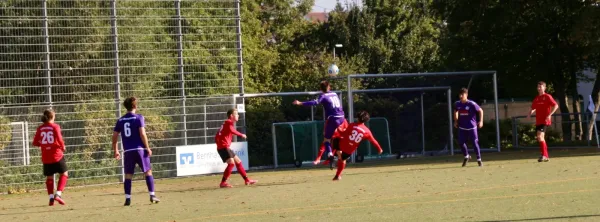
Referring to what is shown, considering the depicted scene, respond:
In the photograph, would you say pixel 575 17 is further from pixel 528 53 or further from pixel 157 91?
pixel 157 91

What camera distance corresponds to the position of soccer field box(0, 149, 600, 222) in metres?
12.4

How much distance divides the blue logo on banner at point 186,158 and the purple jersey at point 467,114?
21.8ft

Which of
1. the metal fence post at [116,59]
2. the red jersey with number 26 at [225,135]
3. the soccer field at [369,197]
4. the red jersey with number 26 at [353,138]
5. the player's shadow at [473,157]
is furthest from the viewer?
the player's shadow at [473,157]

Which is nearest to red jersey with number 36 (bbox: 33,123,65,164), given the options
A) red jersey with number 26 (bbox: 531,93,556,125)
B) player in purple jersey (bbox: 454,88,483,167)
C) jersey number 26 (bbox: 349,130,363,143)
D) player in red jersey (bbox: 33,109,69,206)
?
player in red jersey (bbox: 33,109,69,206)

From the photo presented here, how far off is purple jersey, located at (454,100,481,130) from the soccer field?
110cm

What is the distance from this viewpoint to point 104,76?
2359cm

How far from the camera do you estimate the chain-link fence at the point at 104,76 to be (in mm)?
22406

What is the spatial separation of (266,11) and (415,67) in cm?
1279

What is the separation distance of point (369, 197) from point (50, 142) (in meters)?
6.09

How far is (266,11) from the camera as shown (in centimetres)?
6450

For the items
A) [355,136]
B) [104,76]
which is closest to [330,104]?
[355,136]

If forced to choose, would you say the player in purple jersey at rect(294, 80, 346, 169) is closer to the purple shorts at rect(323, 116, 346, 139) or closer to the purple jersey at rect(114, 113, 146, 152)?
the purple shorts at rect(323, 116, 346, 139)

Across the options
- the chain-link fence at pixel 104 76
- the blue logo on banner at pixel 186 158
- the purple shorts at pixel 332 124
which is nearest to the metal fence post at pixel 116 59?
the chain-link fence at pixel 104 76

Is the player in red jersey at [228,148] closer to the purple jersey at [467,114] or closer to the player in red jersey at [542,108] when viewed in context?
the purple jersey at [467,114]
